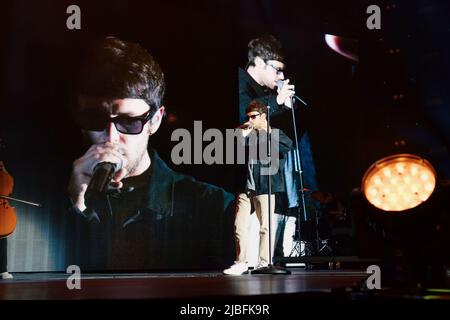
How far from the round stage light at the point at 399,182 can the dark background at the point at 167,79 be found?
10.5ft

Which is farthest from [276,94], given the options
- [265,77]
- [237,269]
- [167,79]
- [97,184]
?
[237,269]

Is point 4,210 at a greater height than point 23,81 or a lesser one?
lesser

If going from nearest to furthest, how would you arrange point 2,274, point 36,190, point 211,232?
1. point 2,274
2. point 36,190
3. point 211,232

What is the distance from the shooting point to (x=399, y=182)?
0.84 metres

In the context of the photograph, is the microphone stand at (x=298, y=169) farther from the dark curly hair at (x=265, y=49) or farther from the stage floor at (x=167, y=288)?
the stage floor at (x=167, y=288)

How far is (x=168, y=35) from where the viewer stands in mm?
5441

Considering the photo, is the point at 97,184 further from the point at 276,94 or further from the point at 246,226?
the point at 276,94

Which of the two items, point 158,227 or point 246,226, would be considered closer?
point 246,226

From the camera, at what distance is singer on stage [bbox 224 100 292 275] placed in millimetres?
3947

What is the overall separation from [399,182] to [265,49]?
497cm

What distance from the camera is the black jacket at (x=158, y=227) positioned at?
5.01 m

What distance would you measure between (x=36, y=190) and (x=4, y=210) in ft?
2.32
